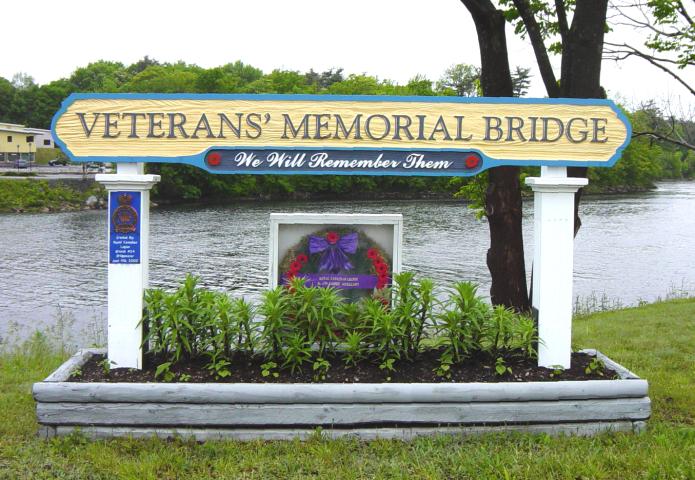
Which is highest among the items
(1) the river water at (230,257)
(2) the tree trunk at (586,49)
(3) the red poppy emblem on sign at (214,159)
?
(2) the tree trunk at (586,49)

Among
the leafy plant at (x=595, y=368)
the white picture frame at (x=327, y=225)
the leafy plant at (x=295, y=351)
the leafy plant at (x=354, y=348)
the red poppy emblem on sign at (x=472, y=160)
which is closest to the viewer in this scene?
the leafy plant at (x=295, y=351)

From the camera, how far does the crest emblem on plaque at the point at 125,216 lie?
594 cm

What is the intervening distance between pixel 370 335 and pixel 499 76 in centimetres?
570

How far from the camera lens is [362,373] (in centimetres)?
587

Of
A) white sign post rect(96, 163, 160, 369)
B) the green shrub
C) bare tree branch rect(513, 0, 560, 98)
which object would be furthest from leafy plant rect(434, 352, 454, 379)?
bare tree branch rect(513, 0, 560, 98)

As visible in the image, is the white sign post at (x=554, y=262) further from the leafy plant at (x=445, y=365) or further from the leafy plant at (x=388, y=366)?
the leafy plant at (x=388, y=366)

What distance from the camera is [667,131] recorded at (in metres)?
14.5

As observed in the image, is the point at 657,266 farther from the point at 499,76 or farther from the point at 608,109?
the point at 608,109

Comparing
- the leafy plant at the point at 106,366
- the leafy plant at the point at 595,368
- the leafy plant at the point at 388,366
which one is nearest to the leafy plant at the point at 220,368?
the leafy plant at the point at 106,366

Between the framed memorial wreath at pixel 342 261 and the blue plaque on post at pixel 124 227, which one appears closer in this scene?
the blue plaque on post at pixel 124 227

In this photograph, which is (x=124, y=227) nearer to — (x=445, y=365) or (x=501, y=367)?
(x=445, y=365)

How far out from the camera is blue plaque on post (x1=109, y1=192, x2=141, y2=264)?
5.94 m

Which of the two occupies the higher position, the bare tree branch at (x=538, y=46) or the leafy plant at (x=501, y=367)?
the bare tree branch at (x=538, y=46)

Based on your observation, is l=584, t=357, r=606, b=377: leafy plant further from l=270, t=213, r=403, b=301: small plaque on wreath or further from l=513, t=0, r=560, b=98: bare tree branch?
l=513, t=0, r=560, b=98: bare tree branch
